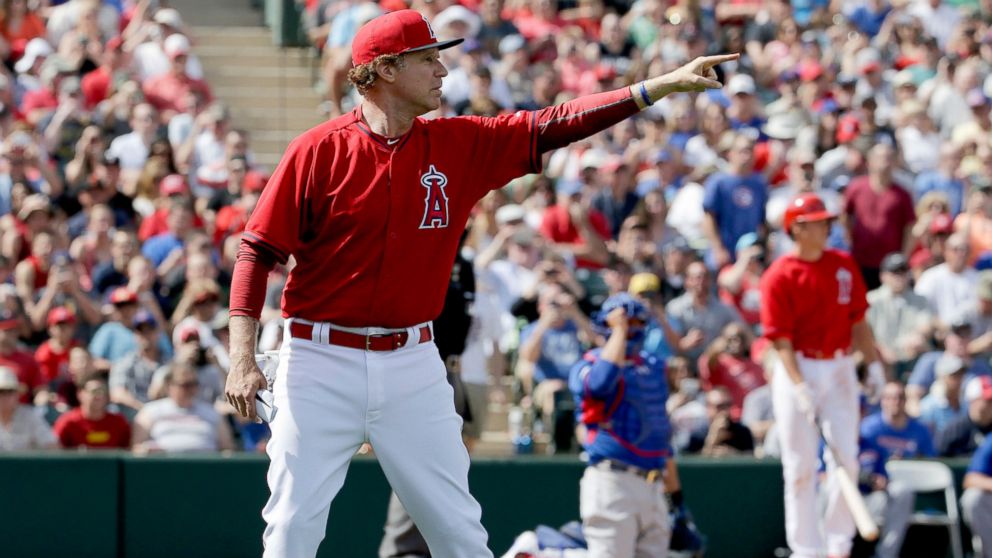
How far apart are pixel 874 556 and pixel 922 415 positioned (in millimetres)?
1618

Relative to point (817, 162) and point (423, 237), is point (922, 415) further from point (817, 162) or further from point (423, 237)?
point (423, 237)

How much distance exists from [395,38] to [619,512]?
3.77 metres

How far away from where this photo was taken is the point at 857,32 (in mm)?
16938

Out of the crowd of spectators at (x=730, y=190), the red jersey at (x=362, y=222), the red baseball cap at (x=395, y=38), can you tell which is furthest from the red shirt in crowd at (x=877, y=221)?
the red baseball cap at (x=395, y=38)

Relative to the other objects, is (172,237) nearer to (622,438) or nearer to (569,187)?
(569,187)

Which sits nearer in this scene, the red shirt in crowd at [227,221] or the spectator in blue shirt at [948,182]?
the red shirt in crowd at [227,221]

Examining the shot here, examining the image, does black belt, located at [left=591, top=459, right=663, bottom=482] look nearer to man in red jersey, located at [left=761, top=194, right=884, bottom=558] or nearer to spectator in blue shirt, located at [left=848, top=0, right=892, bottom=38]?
man in red jersey, located at [left=761, top=194, right=884, bottom=558]

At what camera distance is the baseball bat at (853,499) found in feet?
26.3

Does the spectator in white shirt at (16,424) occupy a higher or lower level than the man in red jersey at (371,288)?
lower

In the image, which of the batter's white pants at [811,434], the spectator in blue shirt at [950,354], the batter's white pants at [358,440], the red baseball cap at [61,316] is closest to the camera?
the batter's white pants at [358,440]

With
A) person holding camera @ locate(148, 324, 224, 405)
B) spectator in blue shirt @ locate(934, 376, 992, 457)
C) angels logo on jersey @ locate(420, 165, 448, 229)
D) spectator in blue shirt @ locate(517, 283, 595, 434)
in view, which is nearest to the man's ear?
angels logo on jersey @ locate(420, 165, 448, 229)

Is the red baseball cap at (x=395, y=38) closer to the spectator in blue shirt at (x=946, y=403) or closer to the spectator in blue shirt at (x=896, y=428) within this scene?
the spectator in blue shirt at (x=896, y=428)

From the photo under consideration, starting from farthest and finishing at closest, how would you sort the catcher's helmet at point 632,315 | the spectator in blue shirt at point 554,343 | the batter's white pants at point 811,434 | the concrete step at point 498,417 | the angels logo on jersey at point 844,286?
the concrete step at point 498,417 → the spectator in blue shirt at point 554,343 → the angels logo on jersey at point 844,286 → the batter's white pants at point 811,434 → the catcher's helmet at point 632,315

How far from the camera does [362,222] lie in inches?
224
